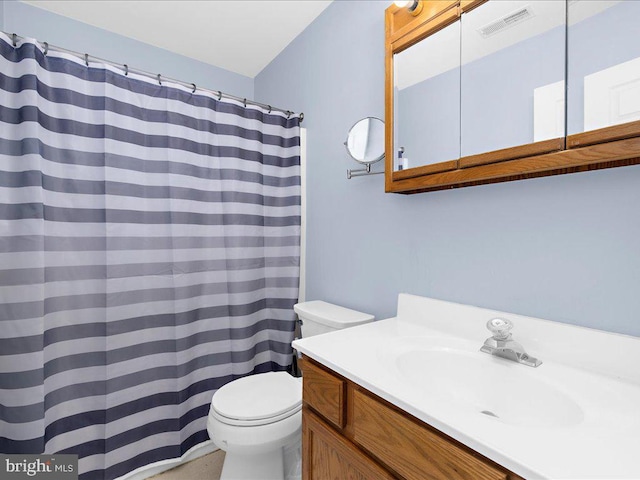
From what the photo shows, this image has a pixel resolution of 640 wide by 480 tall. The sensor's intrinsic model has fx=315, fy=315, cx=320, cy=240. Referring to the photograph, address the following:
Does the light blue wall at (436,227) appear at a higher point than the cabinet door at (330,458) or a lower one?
higher

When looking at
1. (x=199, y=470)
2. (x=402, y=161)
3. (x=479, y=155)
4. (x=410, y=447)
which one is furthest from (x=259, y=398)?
(x=479, y=155)

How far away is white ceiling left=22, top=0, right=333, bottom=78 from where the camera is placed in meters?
1.77

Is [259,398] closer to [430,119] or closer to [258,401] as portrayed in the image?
[258,401]

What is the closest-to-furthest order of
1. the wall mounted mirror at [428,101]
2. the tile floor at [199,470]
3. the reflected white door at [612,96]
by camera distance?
the reflected white door at [612,96] → the wall mounted mirror at [428,101] → the tile floor at [199,470]

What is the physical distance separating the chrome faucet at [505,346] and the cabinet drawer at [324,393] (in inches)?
18.2

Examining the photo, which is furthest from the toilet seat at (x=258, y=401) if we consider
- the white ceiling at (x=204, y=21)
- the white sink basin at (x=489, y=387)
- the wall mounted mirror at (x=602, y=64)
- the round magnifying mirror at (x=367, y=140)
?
the white ceiling at (x=204, y=21)

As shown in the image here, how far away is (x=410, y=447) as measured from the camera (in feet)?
2.28

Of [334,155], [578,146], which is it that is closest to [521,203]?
[578,146]

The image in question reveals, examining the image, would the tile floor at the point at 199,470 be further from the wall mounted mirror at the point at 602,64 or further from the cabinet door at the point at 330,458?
the wall mounted mirror at the point at 602,64

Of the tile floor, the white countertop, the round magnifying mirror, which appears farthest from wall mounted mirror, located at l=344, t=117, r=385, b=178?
the tile floor

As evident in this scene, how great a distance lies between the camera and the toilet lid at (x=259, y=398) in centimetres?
127

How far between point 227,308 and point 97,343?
24.0 inches

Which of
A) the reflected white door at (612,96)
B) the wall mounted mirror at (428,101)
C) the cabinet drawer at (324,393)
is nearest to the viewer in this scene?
the reflected white door at (612,96)

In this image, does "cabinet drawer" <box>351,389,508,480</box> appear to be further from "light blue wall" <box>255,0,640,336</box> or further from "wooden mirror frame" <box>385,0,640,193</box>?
"wooden mirror frame" <box>385,0,640,193</box>
